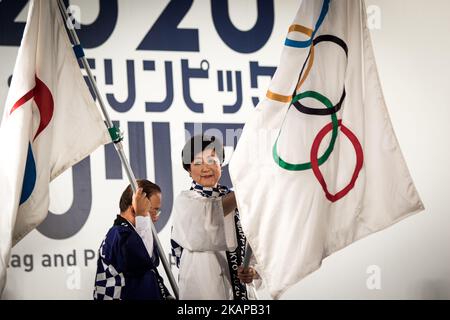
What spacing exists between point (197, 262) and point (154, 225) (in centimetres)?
49

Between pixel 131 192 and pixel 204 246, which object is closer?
pixel 204 246

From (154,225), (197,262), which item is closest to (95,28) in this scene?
(154,225)

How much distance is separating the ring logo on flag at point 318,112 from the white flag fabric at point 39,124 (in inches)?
→ 35.7

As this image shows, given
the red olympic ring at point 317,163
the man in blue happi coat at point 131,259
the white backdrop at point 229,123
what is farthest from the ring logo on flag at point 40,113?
the red olympic ring at point 317,163

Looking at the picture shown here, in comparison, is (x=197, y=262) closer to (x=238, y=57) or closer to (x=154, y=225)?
(x=154, y=225)

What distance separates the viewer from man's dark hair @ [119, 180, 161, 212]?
3.91 metres

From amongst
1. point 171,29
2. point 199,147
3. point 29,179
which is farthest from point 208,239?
point 171,29

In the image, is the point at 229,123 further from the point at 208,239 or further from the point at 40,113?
the point at 40,113

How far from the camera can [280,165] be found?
3.08 metres

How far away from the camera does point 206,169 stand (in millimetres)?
3830

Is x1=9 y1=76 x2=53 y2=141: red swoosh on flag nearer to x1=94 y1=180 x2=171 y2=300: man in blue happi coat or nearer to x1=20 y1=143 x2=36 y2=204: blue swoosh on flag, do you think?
x1=20 y1=143 x2=36 y2=204: blue swoosh on flag

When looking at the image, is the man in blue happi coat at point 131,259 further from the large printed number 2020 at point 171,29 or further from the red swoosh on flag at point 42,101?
the large printed number 2020 at point 171,29

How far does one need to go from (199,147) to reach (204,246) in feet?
1.80

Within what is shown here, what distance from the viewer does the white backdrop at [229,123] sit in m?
4.02
